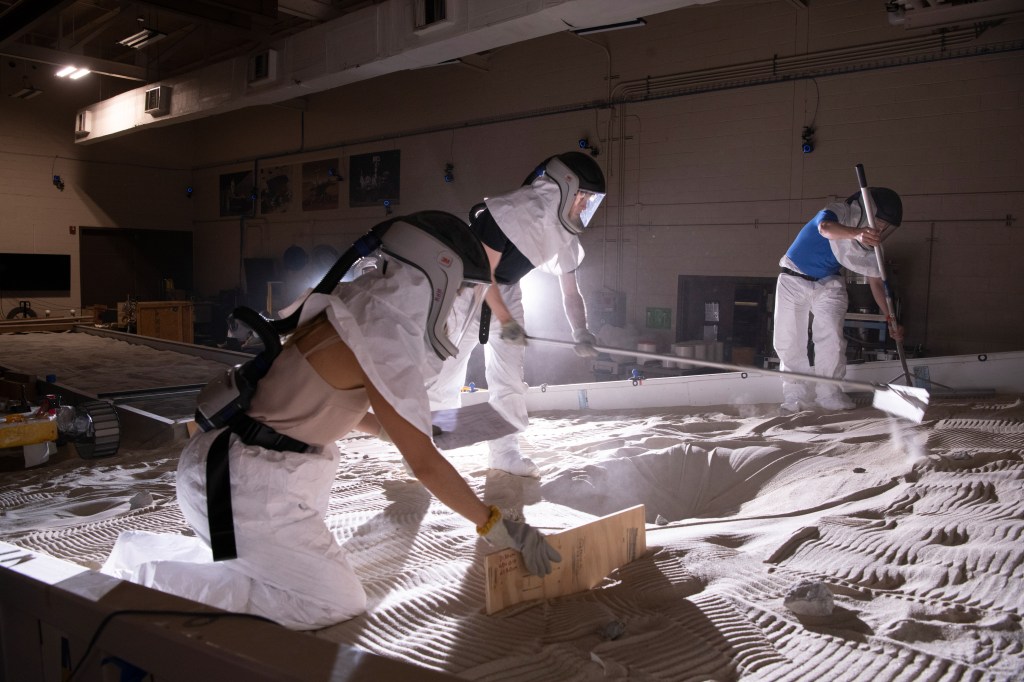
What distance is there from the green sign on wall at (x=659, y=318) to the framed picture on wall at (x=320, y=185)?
665 cm

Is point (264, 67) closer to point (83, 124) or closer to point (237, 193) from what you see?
point (237, 193)

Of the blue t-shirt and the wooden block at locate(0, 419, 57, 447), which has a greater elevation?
the blue t-shirt

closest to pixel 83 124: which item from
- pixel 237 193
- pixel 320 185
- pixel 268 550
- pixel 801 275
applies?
pixel 237 193

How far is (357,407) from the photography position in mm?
2113

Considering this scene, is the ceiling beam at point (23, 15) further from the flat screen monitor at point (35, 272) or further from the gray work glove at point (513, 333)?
the flat screen monitor at point (35, 272)

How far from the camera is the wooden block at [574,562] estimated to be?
215 centimetres

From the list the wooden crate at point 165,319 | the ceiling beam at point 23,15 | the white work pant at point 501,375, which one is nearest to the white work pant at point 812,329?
the white work pant at point 501,375

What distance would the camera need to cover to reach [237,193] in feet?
51.4

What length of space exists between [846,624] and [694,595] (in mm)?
437

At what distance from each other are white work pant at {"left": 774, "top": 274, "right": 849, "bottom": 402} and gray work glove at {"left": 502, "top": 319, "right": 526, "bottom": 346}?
231 cm

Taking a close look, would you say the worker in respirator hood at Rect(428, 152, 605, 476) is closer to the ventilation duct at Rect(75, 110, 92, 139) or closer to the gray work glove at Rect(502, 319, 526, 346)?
the gray work glove at Rect(502, 319, 526, 346)

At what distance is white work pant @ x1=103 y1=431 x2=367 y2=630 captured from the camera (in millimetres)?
2002

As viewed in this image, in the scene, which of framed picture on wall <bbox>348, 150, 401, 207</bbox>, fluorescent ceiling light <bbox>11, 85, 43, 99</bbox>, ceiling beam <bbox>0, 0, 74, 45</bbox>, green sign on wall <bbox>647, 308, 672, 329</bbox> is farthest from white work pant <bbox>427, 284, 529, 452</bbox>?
fluorescent ceiling light <bbox>11, 85, 43, 99</bbox>

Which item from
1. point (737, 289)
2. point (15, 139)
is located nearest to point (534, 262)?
point (737, 289)
